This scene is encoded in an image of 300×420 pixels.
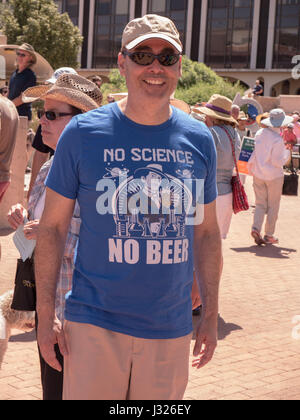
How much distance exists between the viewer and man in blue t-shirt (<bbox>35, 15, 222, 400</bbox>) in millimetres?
2600

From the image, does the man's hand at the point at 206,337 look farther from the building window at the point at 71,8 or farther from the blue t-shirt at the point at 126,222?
the building window at the point at 71,8

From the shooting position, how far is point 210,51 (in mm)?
60844

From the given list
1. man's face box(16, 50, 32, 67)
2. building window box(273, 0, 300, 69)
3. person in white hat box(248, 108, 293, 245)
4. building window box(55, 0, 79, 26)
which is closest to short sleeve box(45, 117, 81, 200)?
man's face box(16, 50, 32, 67)

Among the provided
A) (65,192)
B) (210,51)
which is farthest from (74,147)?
(210,51)

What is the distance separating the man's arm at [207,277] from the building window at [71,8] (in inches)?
2584


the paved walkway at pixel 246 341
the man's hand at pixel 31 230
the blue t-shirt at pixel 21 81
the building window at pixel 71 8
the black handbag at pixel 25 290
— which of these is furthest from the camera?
the building window at pixel 71 8

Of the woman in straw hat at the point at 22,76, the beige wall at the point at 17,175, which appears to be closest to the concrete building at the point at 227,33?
the beige wall at the point at 17,175

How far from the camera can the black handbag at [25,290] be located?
11.7ft

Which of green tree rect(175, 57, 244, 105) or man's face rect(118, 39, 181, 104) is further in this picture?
green tree rect(175, 57, 244, 105)

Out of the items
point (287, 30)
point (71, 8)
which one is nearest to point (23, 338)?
point (287, 30)

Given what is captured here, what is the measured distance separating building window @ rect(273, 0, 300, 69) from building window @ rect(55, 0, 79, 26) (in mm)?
19671

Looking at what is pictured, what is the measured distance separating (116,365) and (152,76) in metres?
1.13

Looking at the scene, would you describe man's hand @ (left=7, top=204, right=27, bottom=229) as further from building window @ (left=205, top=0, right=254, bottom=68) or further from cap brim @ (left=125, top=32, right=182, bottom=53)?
building window @ (left=205, top=0, right=254, bottom=68)
